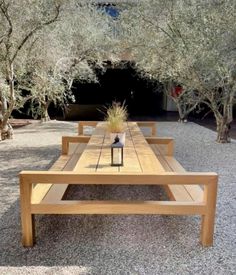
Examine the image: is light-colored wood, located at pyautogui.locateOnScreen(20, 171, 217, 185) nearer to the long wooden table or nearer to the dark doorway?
the long wooden table

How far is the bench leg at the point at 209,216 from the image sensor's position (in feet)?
7.72

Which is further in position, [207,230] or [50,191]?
[50,191]

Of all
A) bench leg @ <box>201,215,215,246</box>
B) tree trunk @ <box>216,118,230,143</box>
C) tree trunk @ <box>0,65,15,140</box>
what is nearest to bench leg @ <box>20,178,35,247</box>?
bench leg @ <box>201,215,215,246</box>

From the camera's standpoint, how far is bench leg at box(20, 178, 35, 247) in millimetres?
2314

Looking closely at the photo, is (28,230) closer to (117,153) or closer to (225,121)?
(117,153)

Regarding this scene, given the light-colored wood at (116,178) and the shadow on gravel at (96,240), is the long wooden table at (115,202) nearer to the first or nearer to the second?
the light-colored wood at (116,178)

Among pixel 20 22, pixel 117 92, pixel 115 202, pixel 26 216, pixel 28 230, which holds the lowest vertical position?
pixel 28 230

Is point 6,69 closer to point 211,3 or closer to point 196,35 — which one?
point 196,35

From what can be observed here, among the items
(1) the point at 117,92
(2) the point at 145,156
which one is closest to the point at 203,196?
(2) the point at 145,156

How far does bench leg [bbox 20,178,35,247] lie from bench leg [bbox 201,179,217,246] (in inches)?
52.9

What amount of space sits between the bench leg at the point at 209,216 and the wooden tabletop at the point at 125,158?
469 mm

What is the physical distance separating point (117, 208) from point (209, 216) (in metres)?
0.72

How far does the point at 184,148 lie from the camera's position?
6.20 m

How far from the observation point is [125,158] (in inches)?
121
